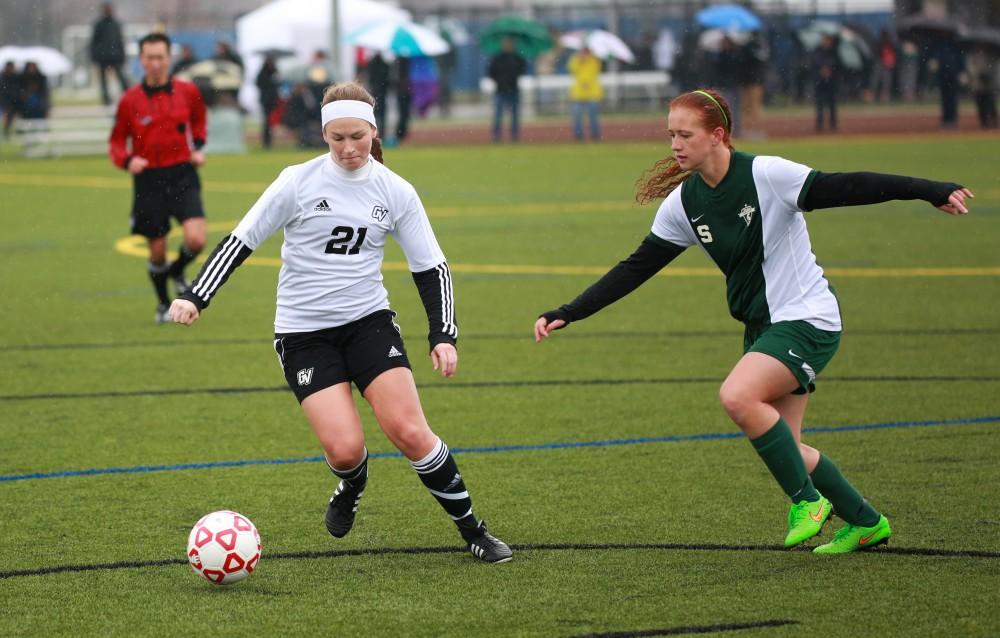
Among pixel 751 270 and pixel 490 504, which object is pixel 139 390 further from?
pixel 751 270

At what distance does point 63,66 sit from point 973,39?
29.7 metres

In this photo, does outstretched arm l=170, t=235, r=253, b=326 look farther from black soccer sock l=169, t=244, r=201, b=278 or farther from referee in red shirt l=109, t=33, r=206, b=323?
black soccer sock l=169, t=244, r=201, b=278

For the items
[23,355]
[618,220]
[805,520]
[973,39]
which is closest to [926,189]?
[805,520]

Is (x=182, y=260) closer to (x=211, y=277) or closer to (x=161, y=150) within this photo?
(x=161, y=150)

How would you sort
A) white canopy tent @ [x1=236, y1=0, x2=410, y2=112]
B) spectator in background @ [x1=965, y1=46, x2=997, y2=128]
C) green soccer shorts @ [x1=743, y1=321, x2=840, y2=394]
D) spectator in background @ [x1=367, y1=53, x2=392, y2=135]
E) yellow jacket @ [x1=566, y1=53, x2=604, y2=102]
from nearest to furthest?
green soccer shorts @ [x1=743, y1=321, x2=840, y2=394] < spectator in background @ [x1=965, y1=46, x2=997, y2=128] < yellow jacket @ [x1=566, y1=53, x2=604, y2=102] < spectator in background @ [x1=367, y1=53, x2=392, y2=135] < white canopy tent @ [x1=236, y1=0, x2=410, y2=112]

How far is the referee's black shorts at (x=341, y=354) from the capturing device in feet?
19.4

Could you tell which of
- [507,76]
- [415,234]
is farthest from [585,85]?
[415,234]

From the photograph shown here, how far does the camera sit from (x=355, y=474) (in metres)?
6.01

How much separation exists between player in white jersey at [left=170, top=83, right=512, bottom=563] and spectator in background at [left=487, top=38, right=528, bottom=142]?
1061 inches

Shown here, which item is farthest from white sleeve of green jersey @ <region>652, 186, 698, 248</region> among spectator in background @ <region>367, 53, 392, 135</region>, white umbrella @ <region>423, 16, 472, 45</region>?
white umbrella @ <region>423, 16, 472, 45</region>

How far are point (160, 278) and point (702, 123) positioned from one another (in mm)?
7555

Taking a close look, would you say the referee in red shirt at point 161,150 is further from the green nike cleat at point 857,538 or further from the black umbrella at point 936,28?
the black umbrella at point 936,28

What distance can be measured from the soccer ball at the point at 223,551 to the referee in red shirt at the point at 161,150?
268 inches

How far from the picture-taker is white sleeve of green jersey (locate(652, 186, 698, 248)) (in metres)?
5.98
